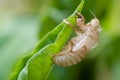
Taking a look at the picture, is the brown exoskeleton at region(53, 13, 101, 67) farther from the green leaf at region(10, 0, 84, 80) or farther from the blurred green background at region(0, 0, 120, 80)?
the blurred green background at region(0, 0, 120, 80)

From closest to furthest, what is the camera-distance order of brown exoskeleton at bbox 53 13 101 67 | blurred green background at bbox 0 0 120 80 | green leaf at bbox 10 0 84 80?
green leaf at bbox 10 0 84 80
brown exoskeleton at bbox 53 13 101 67
blurred green background at bbox 0 0 120 80

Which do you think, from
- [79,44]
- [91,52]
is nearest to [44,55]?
[79,44]

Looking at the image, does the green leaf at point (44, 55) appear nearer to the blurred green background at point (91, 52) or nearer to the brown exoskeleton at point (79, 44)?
the brown exoskeleton at point (79, 44)

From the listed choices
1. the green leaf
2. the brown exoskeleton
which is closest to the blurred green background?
the brown exoskeleton

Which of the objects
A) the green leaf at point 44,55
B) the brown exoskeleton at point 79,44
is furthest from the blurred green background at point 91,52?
the green leaf at point 44,55

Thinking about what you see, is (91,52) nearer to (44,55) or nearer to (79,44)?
(79,44)

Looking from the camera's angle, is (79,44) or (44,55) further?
(79,44)

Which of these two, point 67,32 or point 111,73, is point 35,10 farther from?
point 67,32
